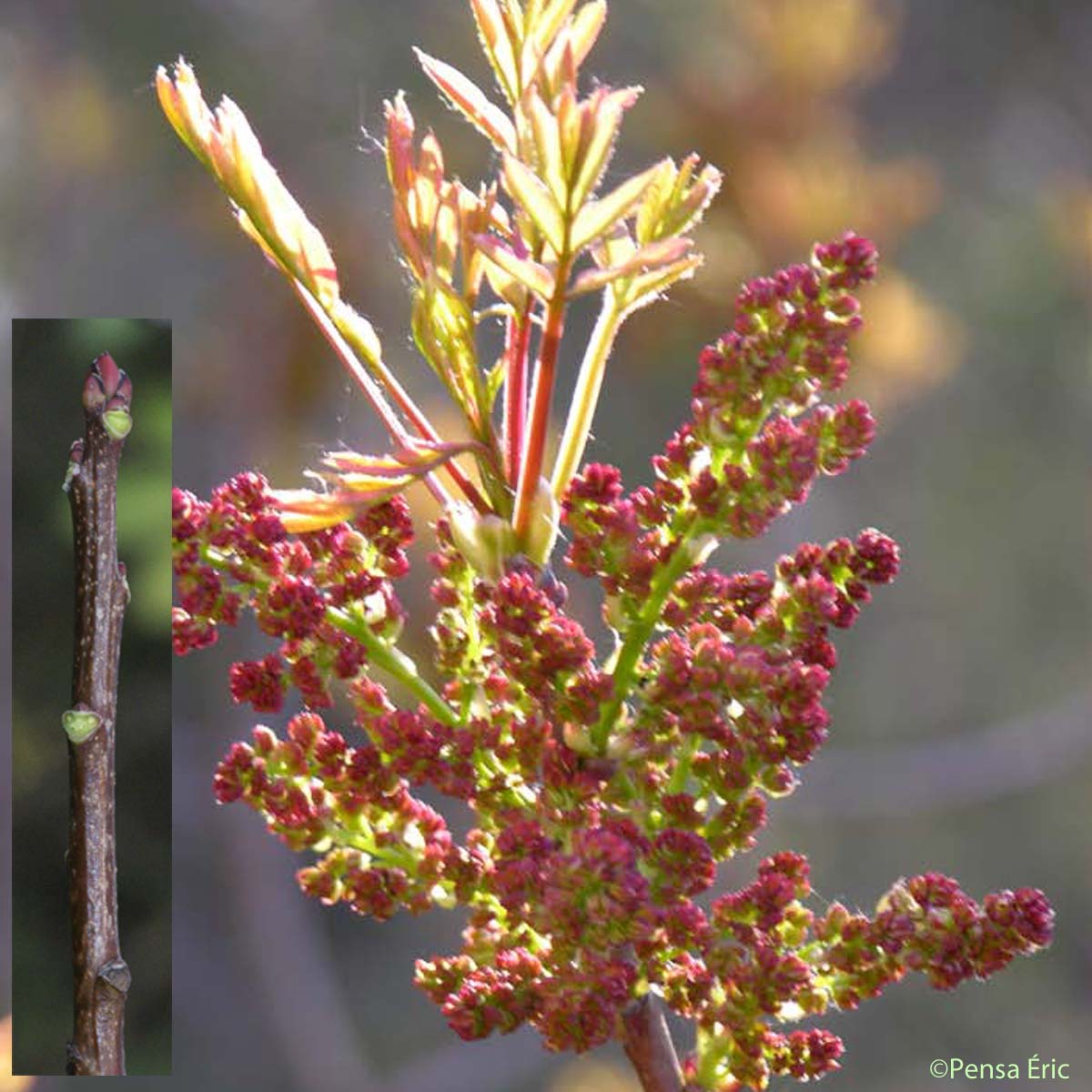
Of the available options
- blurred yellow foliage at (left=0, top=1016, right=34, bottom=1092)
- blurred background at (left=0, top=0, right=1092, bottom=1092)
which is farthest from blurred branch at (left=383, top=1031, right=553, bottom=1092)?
blurred yellow foliage at (left=0, top=1016, right=34, bottom=1092)

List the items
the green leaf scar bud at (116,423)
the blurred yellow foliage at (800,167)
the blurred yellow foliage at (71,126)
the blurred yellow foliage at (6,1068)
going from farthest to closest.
Result: the blurred yellow foliage at (71,126) < the blurred yellow foliage at (800,167) < the blurred yellow foliage at (6,1068) < the green leaf scar bud at (116,423)

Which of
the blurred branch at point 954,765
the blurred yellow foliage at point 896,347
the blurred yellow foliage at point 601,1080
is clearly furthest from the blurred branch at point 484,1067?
the blurred yellow foliage at point 896,347

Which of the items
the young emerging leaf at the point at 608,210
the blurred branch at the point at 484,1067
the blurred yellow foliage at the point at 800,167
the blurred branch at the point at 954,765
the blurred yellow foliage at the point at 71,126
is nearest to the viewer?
the young emerging leaf at the point at 608,210

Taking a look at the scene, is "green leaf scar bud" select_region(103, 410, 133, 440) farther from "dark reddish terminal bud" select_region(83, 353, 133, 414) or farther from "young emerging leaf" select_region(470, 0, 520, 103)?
"young emerging leaf" select_region(470, 0, 520, 103)

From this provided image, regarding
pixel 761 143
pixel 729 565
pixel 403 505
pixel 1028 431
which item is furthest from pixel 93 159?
pixel 1028 431

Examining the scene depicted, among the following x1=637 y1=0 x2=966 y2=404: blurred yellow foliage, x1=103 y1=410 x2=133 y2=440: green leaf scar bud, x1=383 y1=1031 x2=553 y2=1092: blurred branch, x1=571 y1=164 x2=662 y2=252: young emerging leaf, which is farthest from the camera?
x1=383 y1=1031 x2=553 y2=1092: blurred branch

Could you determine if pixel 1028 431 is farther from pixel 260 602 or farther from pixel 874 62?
pixel 260 602

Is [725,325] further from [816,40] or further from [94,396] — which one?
[94,396]

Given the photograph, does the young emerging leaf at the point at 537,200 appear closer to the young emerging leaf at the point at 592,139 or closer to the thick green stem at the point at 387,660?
the young emerging leaf at the point at 592,139
